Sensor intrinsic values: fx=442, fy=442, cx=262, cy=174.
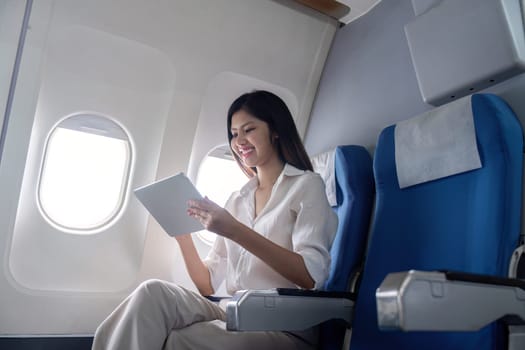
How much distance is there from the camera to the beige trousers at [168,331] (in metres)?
1.40

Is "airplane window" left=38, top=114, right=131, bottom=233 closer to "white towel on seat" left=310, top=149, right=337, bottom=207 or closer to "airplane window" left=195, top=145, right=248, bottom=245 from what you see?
"airplane window" left=195, top=145, right=248, bottom=245

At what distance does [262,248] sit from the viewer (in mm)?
1492

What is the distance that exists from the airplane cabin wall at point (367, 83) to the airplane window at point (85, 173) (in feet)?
3.62

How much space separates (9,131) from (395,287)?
5.92 feet

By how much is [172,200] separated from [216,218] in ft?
0.99

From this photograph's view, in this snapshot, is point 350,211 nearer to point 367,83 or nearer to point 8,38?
point 367,83

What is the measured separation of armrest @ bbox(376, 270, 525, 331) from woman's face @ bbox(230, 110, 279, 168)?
1105 mm

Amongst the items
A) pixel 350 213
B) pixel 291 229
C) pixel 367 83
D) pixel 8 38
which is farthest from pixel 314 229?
pixel 8 38

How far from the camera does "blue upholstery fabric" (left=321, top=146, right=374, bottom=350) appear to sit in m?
1.78

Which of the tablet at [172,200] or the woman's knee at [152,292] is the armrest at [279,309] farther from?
the tablet at [172,200]

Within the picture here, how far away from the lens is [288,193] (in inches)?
68.9

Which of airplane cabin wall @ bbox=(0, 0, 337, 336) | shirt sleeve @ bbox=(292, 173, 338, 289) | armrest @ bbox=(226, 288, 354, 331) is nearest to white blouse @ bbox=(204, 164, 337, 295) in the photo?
shirt sleeve @ bbox=(292, 173, 338, 289)

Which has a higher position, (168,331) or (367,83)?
(367,83)

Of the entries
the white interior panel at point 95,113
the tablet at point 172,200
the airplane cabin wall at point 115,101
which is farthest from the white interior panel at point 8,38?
the tablet at point 172,200
